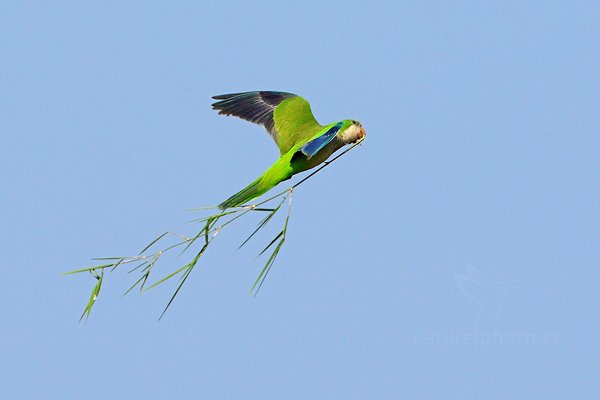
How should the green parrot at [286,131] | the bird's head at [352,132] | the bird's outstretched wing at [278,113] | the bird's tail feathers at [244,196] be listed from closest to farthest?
1. the bird's tail feathers at [244,196]
2. the green parrot at [286,131]
3. the bird's head at [352,132]
4. the bird's outstretched wing at [278,113]

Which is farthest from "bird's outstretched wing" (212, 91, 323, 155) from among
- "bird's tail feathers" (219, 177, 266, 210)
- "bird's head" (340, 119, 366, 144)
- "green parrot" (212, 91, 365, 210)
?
"bird's tail feathers" (219, 177, 266, 210)

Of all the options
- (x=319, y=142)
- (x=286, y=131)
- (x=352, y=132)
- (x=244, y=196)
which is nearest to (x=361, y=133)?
(x=352, y=132)

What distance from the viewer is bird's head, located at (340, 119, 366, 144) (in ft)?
24.2

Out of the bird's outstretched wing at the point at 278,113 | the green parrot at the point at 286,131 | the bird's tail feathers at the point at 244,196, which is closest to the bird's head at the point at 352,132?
the green parrot at the point at 286,131

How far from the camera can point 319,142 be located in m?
7.10

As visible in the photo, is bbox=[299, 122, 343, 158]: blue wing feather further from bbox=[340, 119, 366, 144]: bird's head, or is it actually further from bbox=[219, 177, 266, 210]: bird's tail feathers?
bbox=[219, 177, 266, 210]: bird's tail feathers

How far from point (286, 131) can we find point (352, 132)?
31.9 inches

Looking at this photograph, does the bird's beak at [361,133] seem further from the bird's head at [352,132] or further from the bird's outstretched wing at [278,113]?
the bird's outstretched wing at [278,113]

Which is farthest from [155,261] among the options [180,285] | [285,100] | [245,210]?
[285,100]

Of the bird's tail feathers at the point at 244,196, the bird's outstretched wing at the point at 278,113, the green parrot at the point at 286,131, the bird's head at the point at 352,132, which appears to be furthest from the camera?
the bird's outstretched wing at the point at 278,113

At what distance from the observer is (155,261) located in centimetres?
644

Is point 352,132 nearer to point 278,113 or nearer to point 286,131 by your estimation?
point 286,131

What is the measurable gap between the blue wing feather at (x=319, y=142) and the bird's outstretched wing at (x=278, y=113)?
13.2 inches

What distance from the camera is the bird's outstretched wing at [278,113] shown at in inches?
308
